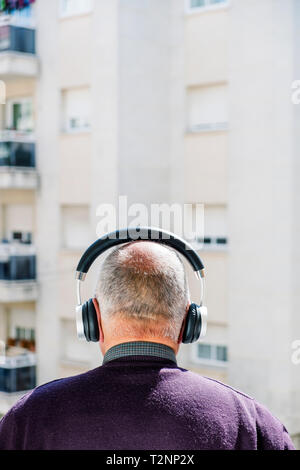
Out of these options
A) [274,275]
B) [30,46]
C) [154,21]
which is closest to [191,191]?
[274,275]

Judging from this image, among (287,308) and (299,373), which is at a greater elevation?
(287,308)

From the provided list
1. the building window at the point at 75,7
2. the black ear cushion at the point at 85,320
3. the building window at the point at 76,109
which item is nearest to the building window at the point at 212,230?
the building window at the point at 76,109

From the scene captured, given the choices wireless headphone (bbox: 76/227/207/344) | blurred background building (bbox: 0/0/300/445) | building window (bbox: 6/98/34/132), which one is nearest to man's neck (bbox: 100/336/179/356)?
wireless headphone (bbox: 76/227/207/344)

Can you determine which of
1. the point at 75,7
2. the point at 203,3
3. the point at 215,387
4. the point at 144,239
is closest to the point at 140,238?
the point at 144,239

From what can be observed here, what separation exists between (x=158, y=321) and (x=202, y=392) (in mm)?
132

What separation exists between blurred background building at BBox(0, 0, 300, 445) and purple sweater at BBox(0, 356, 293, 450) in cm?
763

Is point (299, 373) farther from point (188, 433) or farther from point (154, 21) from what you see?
point (188, 433)

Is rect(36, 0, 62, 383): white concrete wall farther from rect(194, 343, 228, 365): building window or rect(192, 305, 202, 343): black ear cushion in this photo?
rect(192, 305, 202, 343): black ear cushion

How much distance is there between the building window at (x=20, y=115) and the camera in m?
11.1

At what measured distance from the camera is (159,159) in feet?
33.2

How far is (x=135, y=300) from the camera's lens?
1315 millimetres

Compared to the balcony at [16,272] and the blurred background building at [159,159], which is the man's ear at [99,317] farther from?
the balcony at [16,272]

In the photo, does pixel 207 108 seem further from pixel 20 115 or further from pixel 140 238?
pixel 140 238
